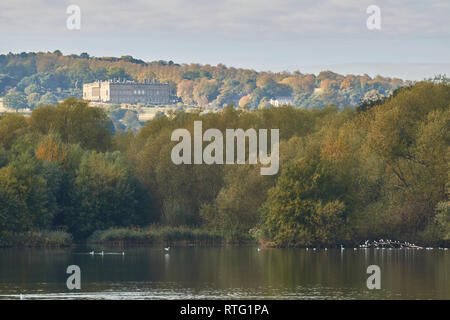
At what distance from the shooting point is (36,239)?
192ft

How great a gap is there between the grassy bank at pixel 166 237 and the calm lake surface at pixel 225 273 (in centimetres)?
451

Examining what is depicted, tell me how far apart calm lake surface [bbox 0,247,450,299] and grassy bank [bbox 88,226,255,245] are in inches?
177

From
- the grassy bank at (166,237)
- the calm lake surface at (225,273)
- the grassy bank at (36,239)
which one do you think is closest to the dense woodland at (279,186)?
the grassy bank at (36,239)

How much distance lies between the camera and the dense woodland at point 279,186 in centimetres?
5903

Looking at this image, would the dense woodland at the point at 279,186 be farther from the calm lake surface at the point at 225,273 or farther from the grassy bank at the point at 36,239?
the calm lake surface at the point at 225,273

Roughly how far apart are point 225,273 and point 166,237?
21428 mm

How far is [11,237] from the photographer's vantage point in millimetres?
57531

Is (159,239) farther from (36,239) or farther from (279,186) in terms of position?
(279,186)

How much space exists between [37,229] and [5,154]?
728 cm

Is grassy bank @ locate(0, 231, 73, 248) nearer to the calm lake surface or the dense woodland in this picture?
the dense woodland

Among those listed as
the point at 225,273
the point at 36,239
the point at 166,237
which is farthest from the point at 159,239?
the point at 225,273

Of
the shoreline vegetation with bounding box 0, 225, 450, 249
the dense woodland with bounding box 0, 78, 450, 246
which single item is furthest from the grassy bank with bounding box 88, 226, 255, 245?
the dense woodland with bounding box 0, 78, 450, 246

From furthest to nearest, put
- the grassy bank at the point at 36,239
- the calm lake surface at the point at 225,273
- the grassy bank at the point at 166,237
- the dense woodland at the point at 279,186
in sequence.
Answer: the grassy bank at the point at 166,237, the dense woodland at the point at 279,186, the grassy bank at the point at 36,239, the calm lake surface at the point at 225,273

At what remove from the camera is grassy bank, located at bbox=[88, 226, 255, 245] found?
204ft
